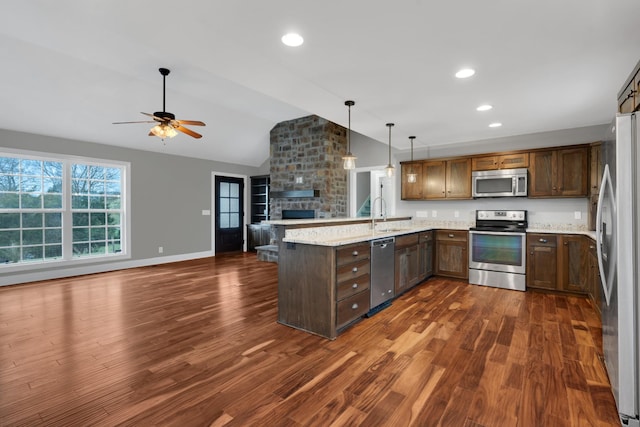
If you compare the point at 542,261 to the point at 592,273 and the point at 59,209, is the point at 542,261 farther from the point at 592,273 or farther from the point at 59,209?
the point at 59,209

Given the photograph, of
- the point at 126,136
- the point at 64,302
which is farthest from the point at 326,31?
the point at 126,136

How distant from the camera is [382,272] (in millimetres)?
3660

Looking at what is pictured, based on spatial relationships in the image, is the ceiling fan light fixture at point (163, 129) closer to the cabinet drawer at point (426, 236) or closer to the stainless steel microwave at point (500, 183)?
the cabinet drawer at point (426, 236)

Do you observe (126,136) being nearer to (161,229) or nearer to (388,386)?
(161,229)

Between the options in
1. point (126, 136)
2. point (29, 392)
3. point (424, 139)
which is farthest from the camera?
point (126, 136)

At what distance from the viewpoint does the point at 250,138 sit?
7.63m

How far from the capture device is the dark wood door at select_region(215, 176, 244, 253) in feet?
26.9

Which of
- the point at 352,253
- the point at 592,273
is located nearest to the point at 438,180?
the point at 592,273

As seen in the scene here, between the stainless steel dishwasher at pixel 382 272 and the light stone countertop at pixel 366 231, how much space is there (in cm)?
11

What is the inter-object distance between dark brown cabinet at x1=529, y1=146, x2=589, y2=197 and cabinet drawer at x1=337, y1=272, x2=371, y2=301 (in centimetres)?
321

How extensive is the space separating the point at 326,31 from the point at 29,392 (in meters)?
3.15

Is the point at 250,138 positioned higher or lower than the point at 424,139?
higher

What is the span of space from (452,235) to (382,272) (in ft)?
6.73

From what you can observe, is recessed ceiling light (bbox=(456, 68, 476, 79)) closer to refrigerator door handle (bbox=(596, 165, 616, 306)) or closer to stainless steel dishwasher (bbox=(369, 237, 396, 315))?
refrigerator door handle (bbox=(596, 165, 616, 306))
